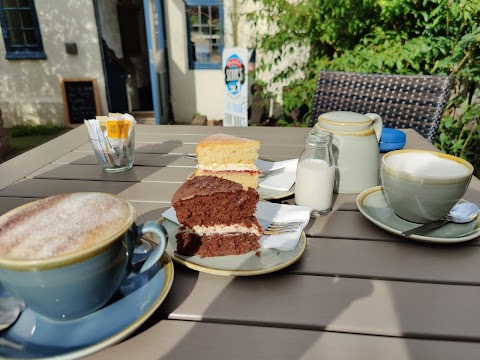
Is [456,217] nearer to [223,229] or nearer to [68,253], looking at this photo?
[223,229]

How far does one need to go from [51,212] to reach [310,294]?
1.76ft

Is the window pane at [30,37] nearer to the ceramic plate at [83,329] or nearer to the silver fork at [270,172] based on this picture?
the silver fork at [270,172]

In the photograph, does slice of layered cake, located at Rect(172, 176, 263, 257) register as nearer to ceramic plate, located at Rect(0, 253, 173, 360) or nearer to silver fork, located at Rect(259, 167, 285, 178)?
ceramic plate, located at Rect(0, 253, 173, 360)

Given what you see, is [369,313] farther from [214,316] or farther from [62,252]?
[62,252]

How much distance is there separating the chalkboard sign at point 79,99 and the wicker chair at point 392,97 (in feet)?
15.1

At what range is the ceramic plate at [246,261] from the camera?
2.54 feet

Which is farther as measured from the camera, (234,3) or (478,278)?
(234,3)

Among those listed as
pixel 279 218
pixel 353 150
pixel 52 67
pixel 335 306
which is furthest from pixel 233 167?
pixel 52 67

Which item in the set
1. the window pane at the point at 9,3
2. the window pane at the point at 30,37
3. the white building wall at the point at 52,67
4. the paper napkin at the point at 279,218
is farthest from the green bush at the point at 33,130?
the paper napkin at the point at 279,218

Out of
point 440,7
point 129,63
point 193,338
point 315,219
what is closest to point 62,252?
point 193,338

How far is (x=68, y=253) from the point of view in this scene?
1.88ft

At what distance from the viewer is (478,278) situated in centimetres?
78

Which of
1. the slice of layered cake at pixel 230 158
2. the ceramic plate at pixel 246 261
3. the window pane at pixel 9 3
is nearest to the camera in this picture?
the ceramic plate at pixel 246 261

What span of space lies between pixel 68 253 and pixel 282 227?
0.54 m
